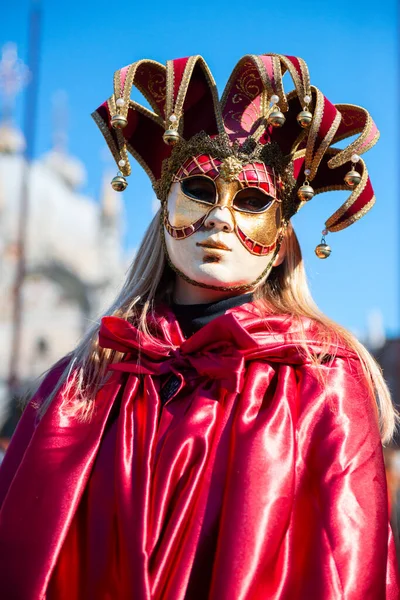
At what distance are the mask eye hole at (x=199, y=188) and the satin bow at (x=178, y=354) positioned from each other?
0.46 metres

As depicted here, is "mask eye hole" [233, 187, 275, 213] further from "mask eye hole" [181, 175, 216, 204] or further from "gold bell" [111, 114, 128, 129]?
"gold bell" [111, 114, 128, 129]

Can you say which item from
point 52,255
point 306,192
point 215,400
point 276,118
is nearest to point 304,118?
point 276,118

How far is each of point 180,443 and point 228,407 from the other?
190mm

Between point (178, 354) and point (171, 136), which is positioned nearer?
point (178, 354)

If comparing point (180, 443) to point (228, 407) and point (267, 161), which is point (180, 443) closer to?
point (228, 407)

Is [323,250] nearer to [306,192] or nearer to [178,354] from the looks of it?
[306,192]

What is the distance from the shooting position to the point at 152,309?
2.71 meters

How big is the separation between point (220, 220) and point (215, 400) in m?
0.56

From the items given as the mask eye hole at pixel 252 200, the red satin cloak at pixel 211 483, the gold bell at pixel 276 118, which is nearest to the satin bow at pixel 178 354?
the red satin cloak at pixel 211 483

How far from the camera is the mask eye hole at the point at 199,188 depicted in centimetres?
257

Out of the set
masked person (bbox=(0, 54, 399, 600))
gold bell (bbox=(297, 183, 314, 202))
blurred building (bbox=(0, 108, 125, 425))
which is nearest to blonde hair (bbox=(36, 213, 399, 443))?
masked person (bbox=(0, 54, 399, 600))

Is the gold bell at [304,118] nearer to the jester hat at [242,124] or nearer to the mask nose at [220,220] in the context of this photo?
the jester hat at [242,124]

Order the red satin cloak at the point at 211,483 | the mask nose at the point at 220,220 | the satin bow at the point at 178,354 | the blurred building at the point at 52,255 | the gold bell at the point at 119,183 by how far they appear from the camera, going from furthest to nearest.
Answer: the blurred building at the point at 52,255 < the gold bell at the point at 119,183 < the mask nose at the point at 220,220 < the satin bow at the point at 178,354 < the red satin cloak at the point at 211,483

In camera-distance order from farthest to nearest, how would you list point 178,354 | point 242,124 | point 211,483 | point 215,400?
point 242,124, point 178,354, point 215,400, point 211,483
